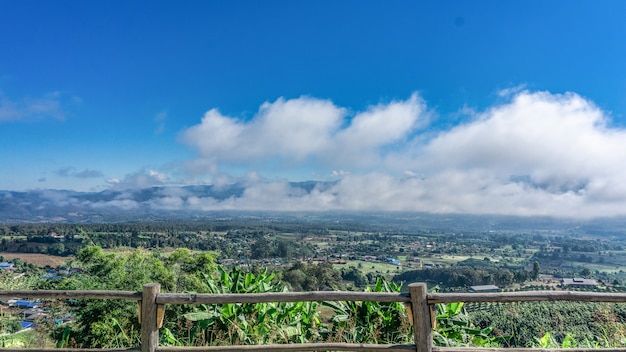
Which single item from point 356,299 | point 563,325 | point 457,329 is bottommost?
point 563,325

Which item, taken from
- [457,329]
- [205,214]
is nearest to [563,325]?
[457,329]

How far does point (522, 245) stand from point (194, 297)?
217 ft

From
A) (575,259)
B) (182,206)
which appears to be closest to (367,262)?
(575,259)

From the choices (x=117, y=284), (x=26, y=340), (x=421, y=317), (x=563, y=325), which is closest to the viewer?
(x=421, y=317)

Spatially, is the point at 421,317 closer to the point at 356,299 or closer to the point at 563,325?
the point at 356,299

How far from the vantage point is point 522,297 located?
3.32m

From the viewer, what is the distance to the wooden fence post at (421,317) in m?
3.29

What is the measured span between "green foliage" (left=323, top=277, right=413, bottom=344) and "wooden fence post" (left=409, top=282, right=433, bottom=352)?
78cm

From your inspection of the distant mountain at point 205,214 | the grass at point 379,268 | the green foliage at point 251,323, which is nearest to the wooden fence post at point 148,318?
the green foliage at point 251,323

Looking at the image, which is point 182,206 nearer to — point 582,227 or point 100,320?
point 582,227

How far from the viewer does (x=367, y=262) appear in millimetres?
41688

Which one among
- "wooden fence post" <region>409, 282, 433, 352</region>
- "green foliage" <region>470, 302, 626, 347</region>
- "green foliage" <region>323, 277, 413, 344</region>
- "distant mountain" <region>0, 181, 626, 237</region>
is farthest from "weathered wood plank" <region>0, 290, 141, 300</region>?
"distant mountain" <region>0, 181, 626, 237</region>

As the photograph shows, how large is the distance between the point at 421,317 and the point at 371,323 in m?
1.03

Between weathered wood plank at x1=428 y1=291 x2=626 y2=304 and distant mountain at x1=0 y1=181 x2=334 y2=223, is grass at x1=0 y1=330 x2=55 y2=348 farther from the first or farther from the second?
distant mountain at x1=0 y1=181 x2=334 y2=223
